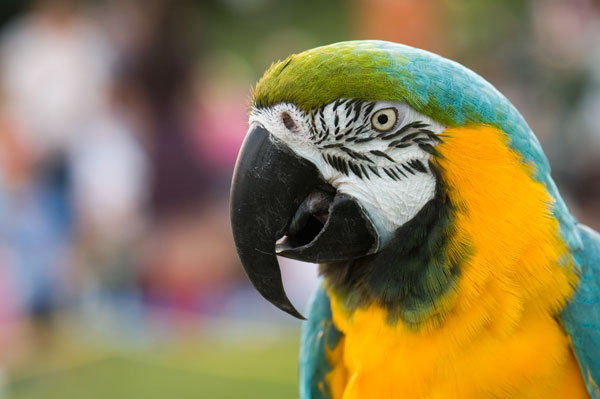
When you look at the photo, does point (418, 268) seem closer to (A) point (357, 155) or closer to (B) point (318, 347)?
(A) point (357, 155)

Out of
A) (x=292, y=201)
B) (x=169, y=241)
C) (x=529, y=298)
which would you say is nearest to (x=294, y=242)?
(x=292, y=201)

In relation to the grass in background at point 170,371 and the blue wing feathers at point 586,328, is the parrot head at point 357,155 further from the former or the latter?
the grass in background at point 170,371

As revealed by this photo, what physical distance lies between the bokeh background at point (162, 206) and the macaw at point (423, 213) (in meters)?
2.43

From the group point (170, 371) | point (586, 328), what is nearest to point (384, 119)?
point (586, 328)

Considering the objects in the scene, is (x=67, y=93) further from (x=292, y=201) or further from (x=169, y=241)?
(x=292, y=201)

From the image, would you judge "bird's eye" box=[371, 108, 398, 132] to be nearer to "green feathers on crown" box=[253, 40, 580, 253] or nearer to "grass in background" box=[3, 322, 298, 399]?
"green feathers on crown" box=[253, 40, 580, 253]

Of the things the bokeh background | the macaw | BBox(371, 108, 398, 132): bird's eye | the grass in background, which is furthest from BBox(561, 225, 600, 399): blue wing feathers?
the grass in background

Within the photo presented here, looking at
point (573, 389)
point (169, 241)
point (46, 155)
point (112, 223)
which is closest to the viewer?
point (573, 389)

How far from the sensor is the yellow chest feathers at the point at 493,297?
1411 millimetres

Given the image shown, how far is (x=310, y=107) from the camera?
1.38 meters

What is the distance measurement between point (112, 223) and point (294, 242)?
477cm

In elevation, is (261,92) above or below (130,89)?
below

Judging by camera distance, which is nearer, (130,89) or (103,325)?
(130,89)

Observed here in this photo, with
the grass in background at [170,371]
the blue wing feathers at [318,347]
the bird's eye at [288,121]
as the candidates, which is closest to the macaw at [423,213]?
the bird's eye at [288,121]
